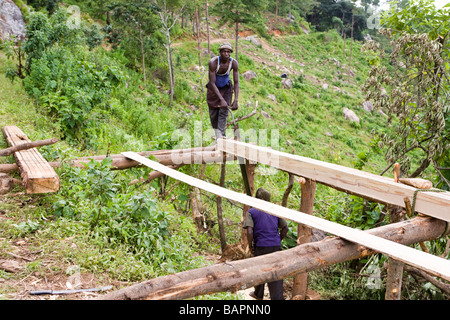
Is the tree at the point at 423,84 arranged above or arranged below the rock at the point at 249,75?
above

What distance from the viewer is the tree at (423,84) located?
564 cm

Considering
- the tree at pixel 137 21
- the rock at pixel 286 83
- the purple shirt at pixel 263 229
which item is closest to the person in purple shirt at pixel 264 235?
the purple shirt at pixel 263 229

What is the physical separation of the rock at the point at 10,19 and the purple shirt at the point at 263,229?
13674mm

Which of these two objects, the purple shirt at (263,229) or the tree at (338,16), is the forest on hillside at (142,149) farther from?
the tree at (338,16)

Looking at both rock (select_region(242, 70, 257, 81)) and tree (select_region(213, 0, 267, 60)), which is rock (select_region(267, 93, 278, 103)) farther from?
tree (select_region(213, 0, 267, 60))

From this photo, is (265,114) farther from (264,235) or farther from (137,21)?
(264,235)

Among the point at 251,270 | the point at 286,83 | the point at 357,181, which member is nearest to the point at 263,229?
the point at 357,181

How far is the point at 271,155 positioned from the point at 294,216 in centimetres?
163

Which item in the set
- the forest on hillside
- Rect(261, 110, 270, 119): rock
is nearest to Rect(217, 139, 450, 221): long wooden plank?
the forest on hillside

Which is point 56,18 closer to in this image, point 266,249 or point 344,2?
point 266,249

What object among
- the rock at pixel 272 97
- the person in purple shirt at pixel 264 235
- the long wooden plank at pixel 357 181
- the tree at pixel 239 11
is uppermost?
the tree at pixel 239 11

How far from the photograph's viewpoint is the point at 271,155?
466 cm

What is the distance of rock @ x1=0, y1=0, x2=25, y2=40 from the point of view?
14.7 m
